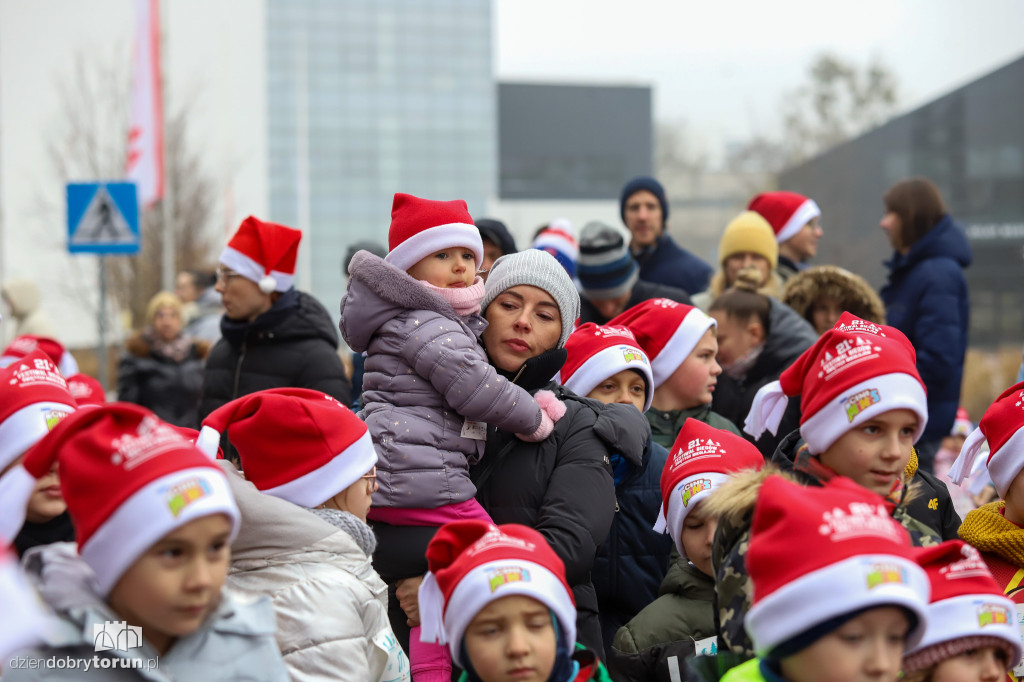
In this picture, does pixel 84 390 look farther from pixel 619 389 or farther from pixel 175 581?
pixel 175 581

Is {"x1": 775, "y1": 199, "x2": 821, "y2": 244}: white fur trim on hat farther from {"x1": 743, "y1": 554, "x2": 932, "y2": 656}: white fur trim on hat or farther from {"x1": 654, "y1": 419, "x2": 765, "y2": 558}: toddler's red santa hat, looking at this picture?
{"x1": 743, "y1": 554, "x2": 932, "y2": 656}: white fur trim on hat

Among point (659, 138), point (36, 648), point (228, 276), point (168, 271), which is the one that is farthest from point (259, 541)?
point (659, 138)

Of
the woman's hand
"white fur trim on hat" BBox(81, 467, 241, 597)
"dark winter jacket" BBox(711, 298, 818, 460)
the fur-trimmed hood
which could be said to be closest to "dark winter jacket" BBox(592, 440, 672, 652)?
the woman's hand

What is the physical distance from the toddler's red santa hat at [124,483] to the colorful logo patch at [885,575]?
4.85ft

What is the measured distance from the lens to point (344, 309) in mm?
3812

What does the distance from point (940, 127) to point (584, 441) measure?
11.8 metres

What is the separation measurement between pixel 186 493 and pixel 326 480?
0.95m

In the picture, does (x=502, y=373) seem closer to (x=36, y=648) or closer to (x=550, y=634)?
(x=550, y=634)

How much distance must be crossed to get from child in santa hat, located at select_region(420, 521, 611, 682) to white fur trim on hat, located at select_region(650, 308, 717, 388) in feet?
6.89

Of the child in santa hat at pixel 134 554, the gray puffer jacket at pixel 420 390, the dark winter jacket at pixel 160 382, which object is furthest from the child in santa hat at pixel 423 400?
the dark winter jacket at pixel 160 382

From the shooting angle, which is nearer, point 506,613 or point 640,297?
point 506,613

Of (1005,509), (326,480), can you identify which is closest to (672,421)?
(1005,509)

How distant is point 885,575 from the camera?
92.0 inches

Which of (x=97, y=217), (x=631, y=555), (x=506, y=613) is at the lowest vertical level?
(x=631, y=555)
